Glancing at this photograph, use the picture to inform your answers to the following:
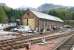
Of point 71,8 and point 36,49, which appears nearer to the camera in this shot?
point 36,49

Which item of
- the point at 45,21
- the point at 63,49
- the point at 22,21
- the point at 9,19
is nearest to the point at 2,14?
the point at 9,19

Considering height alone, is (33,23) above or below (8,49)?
below

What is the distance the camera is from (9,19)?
1529 inches

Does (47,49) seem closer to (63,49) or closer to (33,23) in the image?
(63,49)

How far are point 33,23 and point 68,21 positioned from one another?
13.7 m

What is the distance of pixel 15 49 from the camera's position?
8.09 metres

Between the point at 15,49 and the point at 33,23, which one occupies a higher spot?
the point at 15,49

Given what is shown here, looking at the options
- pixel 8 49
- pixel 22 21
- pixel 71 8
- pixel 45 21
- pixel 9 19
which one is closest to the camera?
pixel 8 49

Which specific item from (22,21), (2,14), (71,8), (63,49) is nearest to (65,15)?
(71,8)

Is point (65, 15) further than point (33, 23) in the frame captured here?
Yes

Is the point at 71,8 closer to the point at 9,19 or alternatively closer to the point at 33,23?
the point at 9,19

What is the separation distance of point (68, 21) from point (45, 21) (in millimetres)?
13688

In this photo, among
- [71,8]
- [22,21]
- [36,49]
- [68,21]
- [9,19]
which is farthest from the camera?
[71,8]

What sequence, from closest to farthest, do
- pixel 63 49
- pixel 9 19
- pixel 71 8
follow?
1. pixel 63 49
2. pixel 9 19
3. pixel 71 8
